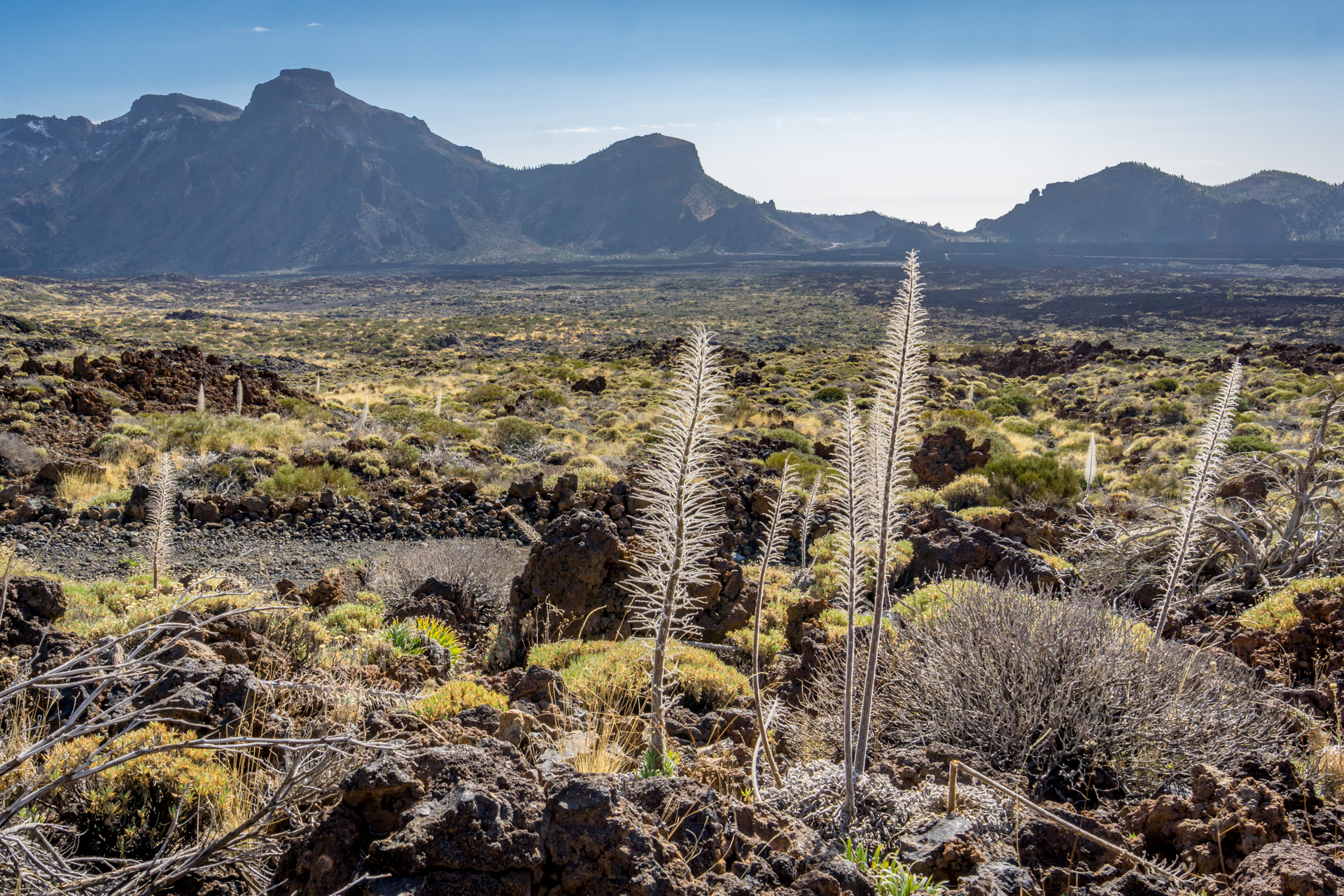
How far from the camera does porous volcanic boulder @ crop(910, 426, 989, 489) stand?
1233 cm

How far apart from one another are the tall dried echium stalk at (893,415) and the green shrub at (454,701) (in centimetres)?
210

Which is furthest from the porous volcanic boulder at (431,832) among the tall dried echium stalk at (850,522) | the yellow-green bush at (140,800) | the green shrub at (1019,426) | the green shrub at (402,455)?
the green shrub at (1019,426)

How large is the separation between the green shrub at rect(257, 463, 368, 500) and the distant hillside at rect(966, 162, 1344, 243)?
182 m

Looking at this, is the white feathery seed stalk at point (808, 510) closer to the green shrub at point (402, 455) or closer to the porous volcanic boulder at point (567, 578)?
the porous volcanic boulder at point (567, 578)

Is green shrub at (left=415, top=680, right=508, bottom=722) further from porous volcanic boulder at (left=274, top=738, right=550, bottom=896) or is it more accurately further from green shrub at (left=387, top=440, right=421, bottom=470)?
green shrub at (left=387, top=440, right=421, bottom=470)

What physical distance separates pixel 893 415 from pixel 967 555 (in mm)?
5573

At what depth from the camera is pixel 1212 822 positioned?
2221 millimetres

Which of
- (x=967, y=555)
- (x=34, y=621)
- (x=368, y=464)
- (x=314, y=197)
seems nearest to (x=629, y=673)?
(x=34, y=621)

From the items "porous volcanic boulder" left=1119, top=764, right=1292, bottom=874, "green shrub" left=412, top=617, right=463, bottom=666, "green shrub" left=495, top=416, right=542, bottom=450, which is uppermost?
"porous volcanic boulder" left=1119, top=764, right=1292, bottom=874

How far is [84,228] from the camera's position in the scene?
509 ft

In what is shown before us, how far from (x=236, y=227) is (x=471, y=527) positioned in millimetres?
181022

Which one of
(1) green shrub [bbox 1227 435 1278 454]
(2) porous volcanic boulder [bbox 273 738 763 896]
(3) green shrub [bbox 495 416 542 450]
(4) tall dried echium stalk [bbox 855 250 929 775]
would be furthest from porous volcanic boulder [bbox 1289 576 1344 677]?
(3) green shrub [bbox 495 416 542 450]

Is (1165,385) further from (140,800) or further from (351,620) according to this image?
(140,800)

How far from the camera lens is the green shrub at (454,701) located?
341 centimetres
